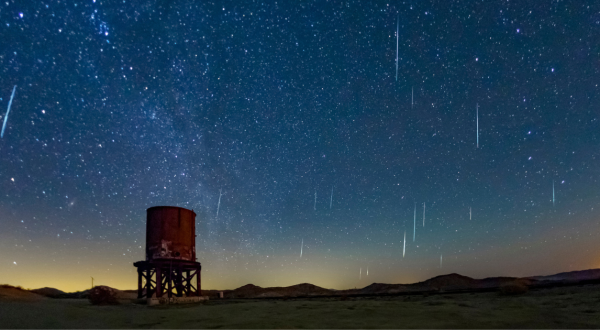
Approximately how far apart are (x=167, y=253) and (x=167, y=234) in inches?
48.6

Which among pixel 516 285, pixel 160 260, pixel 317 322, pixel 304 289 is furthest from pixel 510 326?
pixel 304 289

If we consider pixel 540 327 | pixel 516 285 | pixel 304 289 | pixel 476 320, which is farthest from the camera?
pixel 304 289

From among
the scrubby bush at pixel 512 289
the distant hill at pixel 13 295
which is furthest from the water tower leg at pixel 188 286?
the scrubby bush at pixel 512 289

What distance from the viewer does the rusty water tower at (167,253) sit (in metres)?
20.7

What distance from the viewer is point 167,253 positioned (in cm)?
2084

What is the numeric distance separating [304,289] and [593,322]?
82953 millimetres

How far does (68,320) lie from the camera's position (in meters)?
8.99

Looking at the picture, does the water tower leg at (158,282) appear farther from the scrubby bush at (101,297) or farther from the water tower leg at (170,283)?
the scrubby bush at (101,297)

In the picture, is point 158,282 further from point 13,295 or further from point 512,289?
point 512,289

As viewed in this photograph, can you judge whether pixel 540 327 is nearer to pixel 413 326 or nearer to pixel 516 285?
pixel 413 326

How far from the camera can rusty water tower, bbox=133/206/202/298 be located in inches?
815

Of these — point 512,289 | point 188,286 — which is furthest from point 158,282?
point 512,289

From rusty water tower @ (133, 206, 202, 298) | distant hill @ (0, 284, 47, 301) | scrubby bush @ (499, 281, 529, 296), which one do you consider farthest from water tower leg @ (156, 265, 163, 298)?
scrubby bush @ (499, 281, 529, 296)

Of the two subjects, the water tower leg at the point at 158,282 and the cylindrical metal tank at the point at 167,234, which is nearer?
the water tower leg at the point at 158,282
